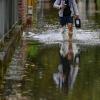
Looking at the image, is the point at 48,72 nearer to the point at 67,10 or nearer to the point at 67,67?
the point at 67,67

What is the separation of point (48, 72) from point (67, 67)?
0.73 meters

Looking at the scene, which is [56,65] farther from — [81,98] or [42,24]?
[42,24]

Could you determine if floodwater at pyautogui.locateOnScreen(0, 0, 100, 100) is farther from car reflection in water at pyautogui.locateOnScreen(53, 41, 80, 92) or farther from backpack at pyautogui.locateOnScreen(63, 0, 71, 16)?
backpack at pyautogui.locateOnScreen(63, 0, 71, 16)

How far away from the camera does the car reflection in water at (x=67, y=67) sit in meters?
10.4

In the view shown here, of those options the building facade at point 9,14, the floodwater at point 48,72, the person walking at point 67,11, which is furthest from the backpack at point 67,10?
the building facade at point 9,14

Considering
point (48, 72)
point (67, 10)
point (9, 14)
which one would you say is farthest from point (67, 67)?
point (67, 10)

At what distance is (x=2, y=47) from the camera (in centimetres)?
1368

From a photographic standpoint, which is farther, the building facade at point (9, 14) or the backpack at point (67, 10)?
the backpack at point (67, 10)

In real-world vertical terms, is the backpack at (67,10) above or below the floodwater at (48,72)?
above

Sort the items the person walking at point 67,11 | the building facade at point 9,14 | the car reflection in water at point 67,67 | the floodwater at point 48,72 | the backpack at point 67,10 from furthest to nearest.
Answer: the backpack at point 67,10, the person walking at point 67,11, the building facade at point 9,14, the car reflection in water at point 67,67, the floodwater at point 48,72

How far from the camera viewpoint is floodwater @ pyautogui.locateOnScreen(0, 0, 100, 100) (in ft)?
30.9

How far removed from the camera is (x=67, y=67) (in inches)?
481

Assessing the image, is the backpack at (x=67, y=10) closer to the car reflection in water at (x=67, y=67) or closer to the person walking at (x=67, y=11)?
the person walking at (x=67, y=11)

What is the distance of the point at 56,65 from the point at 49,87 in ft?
8.21
